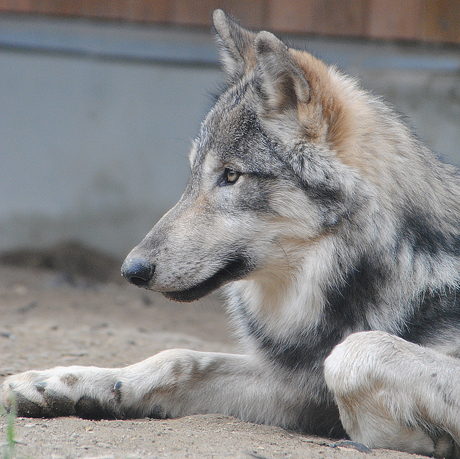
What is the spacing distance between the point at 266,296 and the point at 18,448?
138 cm

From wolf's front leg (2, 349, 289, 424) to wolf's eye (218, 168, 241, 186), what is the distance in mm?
915

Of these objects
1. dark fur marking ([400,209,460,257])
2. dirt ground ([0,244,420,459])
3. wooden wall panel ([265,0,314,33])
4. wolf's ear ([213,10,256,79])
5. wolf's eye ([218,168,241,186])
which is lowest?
dirt ground ([0,244,420,459])

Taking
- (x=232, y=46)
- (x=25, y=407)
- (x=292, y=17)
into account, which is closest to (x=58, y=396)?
(x=25, y=407)

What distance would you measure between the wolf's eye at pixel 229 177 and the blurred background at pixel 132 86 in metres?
3.41

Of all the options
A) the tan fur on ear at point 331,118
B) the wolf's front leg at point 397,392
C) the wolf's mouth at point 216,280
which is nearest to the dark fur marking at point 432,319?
the wolf's front leg at point 397,392

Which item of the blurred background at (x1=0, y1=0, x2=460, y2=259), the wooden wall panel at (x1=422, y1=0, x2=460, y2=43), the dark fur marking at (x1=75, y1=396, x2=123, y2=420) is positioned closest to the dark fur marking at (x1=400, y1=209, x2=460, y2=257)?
the dark fur marking at (x1=75, y1=396, x2=123, y2=420)

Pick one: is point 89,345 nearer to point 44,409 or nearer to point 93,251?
point 44,409

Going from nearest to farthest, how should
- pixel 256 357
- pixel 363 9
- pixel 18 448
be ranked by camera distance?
pixel 18 448 < pixel 256 357 < pixel 363 9

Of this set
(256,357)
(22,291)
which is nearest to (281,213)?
(256,357)

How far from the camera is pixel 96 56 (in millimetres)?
6367

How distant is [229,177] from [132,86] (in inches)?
159

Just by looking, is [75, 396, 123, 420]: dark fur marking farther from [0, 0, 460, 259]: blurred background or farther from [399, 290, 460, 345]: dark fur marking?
[0, 0, 460, 259]: blurred background

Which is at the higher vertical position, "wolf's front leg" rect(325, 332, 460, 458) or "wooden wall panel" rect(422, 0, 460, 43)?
"wooden wall panel" rect(422, 0, 460, 43)

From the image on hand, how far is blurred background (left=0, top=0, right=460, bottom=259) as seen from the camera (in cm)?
618
